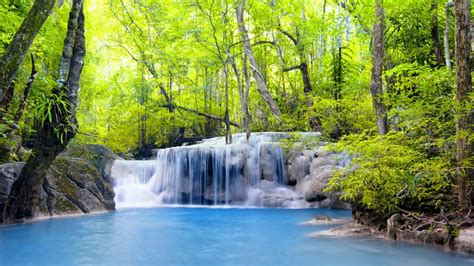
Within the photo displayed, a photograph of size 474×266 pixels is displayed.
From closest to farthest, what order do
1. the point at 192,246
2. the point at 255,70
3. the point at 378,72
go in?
1. the point at 192,246
2. the point at 378,72
3. the point at 255,70

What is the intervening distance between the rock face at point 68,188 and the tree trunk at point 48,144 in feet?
1.05

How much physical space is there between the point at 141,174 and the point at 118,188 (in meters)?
1.07

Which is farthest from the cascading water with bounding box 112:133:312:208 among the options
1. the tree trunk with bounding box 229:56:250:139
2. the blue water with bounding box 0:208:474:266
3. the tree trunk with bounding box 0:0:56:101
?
the tree trunk with bounding box 0:0:56:101

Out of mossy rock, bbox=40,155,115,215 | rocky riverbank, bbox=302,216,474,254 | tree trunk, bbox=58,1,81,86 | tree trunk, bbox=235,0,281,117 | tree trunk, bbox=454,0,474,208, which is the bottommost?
rocky riverbank, bbox=302,216,474,254

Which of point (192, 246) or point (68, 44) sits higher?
point (68, 44)

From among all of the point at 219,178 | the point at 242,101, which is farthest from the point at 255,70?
the point at 219,178

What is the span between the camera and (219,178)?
1407 centimetres

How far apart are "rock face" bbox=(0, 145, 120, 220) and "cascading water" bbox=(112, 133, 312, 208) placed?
280 cm

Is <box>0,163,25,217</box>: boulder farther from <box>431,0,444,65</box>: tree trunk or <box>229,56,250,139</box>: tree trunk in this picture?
<box>431,0,444,65</box>: tree trunk

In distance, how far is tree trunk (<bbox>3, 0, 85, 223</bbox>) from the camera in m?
6.91

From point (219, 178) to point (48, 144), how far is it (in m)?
7.55

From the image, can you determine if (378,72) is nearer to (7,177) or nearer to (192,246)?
(192,246)

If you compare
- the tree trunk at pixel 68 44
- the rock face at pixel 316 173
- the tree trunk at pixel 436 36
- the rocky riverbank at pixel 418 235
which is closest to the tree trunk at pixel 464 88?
the rocky riverbank at pixel 418 235

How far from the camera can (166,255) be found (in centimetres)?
529
